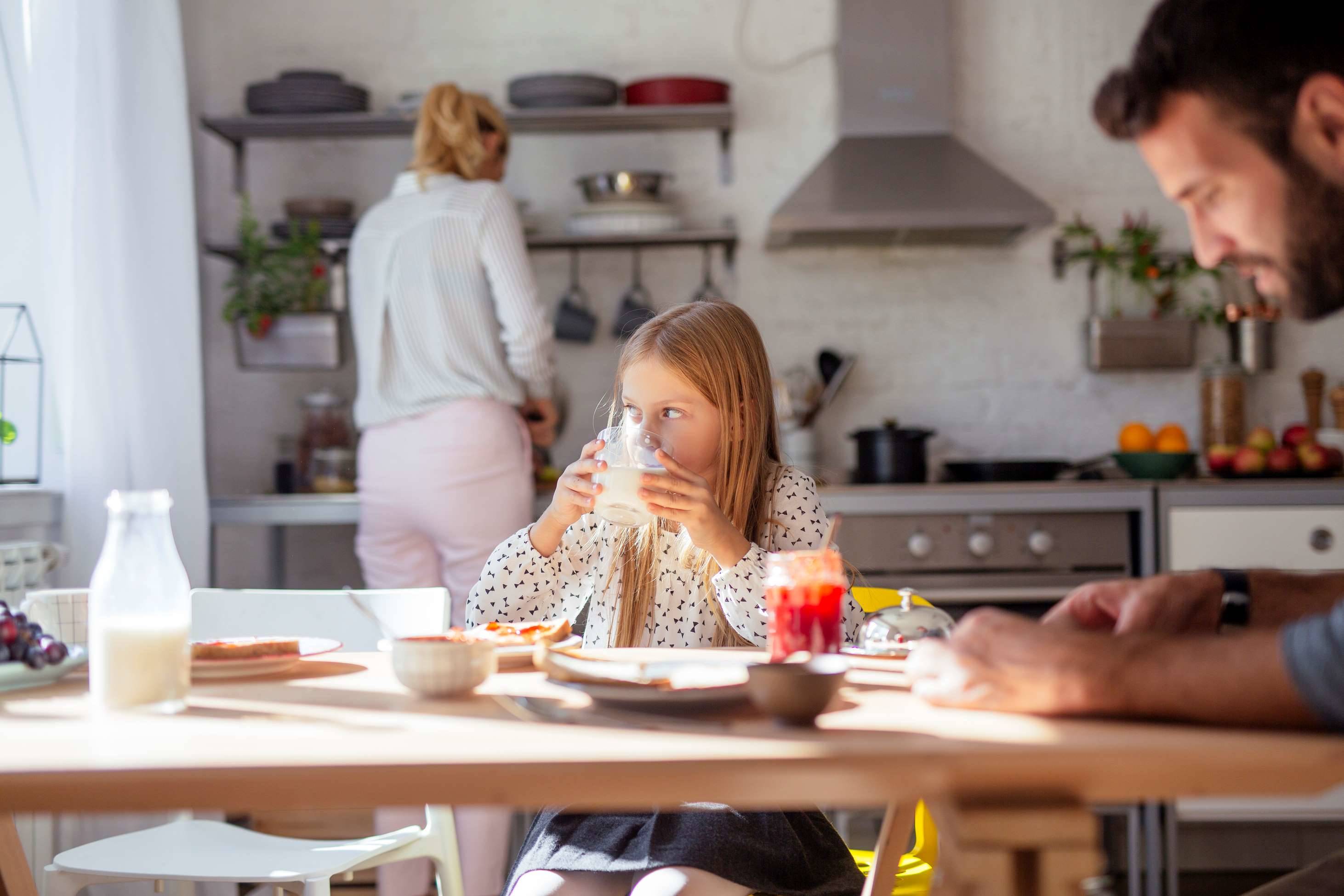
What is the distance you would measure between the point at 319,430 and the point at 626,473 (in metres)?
2.14

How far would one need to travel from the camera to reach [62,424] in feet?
7.70

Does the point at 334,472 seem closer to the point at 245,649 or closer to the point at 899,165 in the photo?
the point at 899,165

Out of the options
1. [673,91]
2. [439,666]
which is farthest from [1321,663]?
[673,91]

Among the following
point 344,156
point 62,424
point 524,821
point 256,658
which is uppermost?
point 344,156

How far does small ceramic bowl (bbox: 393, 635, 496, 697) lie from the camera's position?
100 cm

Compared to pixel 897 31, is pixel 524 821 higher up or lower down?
lower down

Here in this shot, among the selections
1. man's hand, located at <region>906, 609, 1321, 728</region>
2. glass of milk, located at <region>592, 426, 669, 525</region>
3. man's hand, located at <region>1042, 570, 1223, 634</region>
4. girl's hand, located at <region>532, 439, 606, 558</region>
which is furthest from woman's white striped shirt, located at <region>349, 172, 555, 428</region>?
man's hand, located at <region>906, 609, 1321, 728</region>

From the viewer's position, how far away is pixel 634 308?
3436mm

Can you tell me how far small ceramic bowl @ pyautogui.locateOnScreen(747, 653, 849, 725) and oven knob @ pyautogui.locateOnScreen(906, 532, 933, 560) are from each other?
2.02m

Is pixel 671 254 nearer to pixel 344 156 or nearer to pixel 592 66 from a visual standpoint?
pixel 592 66

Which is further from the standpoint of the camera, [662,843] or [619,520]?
[619,520]

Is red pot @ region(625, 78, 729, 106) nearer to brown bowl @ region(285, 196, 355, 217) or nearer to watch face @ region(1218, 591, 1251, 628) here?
brown bowl @ region(285, 196, 355, 217)

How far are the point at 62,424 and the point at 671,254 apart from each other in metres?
1.72

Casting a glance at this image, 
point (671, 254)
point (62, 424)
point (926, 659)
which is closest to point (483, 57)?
point (671, 254)
